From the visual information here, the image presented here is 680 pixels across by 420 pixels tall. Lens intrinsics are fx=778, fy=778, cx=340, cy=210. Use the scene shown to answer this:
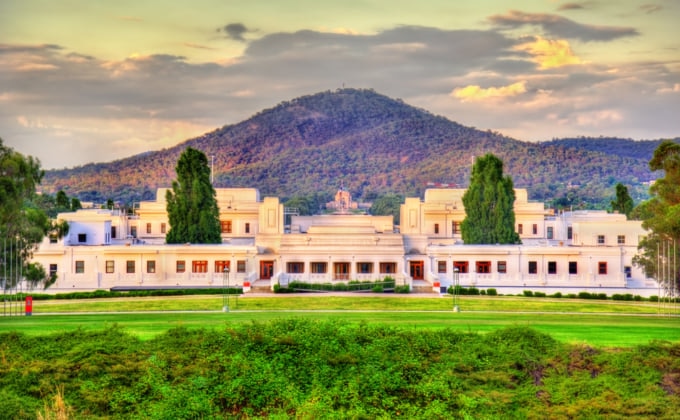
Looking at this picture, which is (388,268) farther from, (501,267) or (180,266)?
(180,266)

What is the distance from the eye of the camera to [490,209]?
60.2 meters

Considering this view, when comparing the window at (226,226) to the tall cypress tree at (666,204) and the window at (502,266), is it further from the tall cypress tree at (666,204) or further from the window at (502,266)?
the tall cypress tree at (666,204)

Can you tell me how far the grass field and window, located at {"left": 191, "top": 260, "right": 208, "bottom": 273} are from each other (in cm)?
1120

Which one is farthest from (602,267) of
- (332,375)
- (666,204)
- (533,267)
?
(332,375)

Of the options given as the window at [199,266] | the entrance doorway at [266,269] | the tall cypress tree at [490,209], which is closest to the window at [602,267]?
the tall cypress tree at [490,209]

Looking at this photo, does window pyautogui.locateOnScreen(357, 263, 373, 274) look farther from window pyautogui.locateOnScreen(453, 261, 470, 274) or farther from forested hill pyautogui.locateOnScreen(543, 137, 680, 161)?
forested hill pyautogui.locateOnScreen(543, 137, 680, 161)

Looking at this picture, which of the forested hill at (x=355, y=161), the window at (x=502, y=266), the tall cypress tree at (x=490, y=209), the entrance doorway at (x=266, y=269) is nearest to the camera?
the window at (x=502, y=266)

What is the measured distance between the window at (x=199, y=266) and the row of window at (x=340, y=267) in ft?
18.9

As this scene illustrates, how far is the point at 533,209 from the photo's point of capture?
2872 inches

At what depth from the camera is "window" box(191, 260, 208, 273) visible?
5469cm

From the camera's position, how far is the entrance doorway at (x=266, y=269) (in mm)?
56781

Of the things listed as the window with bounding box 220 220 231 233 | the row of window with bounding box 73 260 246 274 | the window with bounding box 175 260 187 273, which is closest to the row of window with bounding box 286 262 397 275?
the row of window with bounding box 73 260 246 274

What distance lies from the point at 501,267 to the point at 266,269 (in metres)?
17.0

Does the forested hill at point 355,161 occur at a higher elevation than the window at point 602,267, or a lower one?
higher
